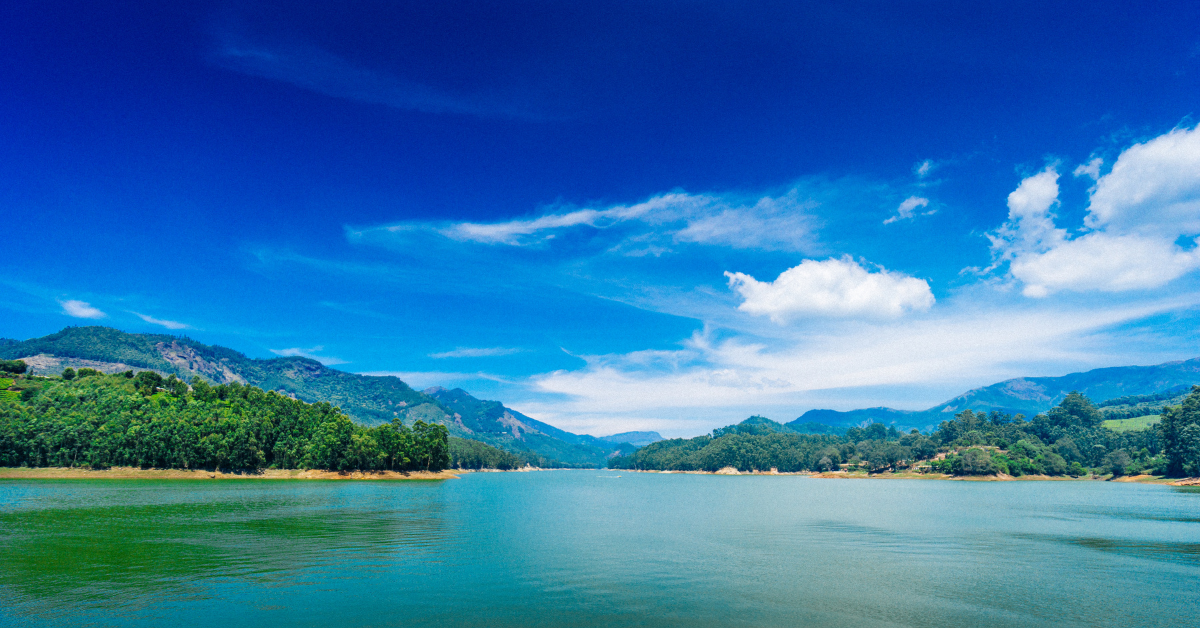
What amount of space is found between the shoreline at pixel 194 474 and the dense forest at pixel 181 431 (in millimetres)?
1602

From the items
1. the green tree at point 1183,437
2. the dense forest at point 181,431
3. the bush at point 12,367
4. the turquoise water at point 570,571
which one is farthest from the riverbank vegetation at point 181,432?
the green tree at point 1183,437

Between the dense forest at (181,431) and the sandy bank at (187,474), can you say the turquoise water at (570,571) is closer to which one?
the sandy bank at (187,474)

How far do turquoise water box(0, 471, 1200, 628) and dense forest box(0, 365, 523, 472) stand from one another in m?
81.3

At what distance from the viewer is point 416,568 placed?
3089cm

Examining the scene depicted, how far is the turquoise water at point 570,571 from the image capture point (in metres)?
22.1

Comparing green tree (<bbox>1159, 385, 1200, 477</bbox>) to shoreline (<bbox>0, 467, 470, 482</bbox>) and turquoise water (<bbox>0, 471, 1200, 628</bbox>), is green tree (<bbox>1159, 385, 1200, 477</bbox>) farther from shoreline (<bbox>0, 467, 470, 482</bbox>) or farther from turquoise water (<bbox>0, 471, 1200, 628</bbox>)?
shoreline (<bbox>0, 467, 470, 482</bbox>)

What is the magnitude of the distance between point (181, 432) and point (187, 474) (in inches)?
390

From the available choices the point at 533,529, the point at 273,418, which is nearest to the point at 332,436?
the point at 273,418

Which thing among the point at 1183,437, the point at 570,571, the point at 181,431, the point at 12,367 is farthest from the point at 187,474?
the point at 1183,437

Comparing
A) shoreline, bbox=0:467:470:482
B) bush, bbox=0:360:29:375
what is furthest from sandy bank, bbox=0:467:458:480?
bush, bbox=0:360:29:375

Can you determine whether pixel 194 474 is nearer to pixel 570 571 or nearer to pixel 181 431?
pixel 181 431

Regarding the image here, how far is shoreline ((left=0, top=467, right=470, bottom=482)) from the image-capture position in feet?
382

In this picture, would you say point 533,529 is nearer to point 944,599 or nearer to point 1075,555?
point 944,599

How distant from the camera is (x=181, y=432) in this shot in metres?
131
